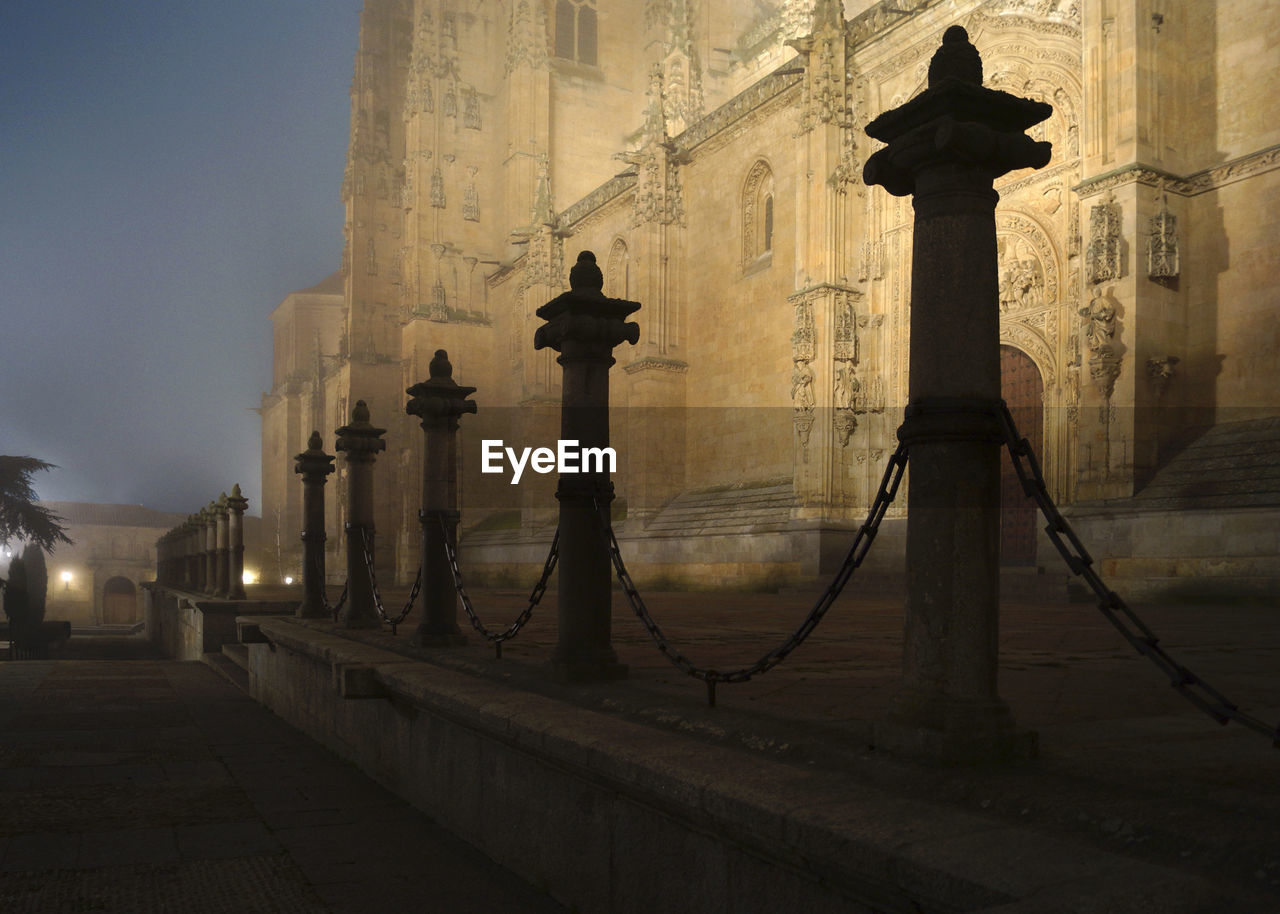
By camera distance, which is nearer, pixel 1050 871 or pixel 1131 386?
pixel 1050 871

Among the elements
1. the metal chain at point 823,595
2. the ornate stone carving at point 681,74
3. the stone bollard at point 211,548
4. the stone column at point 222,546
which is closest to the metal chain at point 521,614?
the metal chain at point 823,595

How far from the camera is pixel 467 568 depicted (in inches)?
1128

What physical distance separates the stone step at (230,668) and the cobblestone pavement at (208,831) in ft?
12.7

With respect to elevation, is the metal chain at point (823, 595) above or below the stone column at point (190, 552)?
above

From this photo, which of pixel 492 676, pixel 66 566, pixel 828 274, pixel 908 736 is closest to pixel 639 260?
pixel 828 274

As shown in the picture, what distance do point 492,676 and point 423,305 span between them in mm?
27101

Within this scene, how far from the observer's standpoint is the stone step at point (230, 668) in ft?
40.9

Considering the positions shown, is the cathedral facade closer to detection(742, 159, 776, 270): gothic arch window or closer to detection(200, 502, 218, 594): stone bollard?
detection(742, 159, 776, 270): gothic arch window

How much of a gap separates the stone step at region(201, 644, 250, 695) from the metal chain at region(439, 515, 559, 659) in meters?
5.49

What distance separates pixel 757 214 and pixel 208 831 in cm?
1770

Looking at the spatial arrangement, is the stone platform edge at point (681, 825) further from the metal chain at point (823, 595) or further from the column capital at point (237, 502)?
the column capital at point (237, 502)

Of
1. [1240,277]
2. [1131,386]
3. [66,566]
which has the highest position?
[1240,277]

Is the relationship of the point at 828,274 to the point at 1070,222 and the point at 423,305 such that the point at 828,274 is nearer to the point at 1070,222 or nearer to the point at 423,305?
the point at 1070,222

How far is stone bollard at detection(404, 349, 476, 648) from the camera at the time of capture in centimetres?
729
